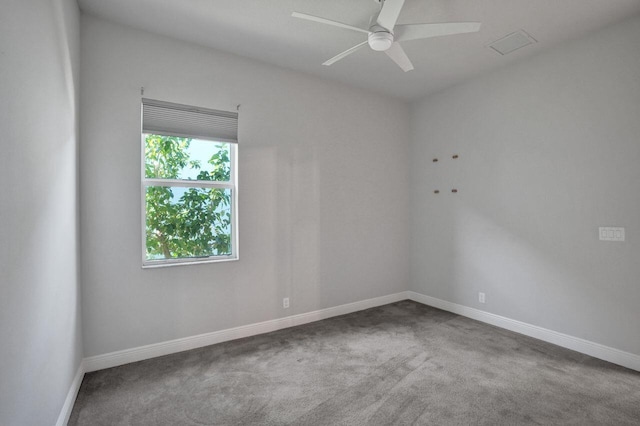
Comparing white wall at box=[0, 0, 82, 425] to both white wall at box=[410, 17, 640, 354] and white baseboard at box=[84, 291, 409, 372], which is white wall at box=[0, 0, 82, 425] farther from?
white wall at box=[410, 17, 640, 354]

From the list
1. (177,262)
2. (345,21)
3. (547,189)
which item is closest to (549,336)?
(547,189)

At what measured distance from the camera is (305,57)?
3350 mm

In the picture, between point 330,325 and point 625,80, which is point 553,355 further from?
point 625,80

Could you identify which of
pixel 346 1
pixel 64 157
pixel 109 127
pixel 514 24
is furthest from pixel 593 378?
pixel 109 127

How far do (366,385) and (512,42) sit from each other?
11.0 feet

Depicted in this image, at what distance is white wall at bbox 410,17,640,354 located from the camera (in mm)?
2729

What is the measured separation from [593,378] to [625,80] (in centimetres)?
250

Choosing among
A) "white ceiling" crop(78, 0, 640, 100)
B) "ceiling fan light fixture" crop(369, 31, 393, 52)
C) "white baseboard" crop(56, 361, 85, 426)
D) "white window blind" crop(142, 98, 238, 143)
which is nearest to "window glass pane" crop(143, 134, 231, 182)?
"white window blind" crop(142, 98, 238, 143)

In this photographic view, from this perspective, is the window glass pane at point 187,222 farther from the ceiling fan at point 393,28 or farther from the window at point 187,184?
the ceiling fan at point 393,28

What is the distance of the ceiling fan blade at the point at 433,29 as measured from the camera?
2008mm

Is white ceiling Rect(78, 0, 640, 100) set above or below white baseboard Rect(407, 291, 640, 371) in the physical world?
above

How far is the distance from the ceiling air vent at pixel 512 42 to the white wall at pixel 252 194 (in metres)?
1.60

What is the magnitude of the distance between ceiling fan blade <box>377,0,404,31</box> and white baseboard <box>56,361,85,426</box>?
10.2ft

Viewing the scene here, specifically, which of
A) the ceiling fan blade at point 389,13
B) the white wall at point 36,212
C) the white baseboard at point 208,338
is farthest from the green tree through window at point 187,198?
the ceiling fan blade at point 389,13
